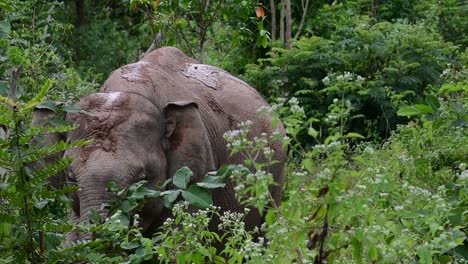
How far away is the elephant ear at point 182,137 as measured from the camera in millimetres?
7691

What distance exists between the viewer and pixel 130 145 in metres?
7.32

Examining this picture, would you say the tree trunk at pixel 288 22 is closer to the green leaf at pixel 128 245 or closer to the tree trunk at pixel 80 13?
the tree trunk at pixel 80 13

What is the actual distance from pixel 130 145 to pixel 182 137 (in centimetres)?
49

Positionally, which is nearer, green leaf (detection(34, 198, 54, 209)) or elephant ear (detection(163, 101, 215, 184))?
green leaf (detection(34, 198, 54, 209))

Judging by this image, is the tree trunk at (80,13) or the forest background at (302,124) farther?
the tree trunk at (80,13)

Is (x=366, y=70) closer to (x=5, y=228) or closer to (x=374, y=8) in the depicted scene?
(x=374, y=8)

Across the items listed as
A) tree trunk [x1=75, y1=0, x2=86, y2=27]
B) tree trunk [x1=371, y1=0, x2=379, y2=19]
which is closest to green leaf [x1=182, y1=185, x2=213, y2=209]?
tree trunk [x1=371, y1=0, x2=379, y2=19]

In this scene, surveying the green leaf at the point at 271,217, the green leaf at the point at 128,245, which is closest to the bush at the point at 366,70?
the green leaf at the point at 128,245

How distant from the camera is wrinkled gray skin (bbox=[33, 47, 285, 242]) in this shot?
280 inches

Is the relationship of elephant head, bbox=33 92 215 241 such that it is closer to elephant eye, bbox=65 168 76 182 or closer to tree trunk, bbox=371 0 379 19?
elephant eye, bbox=65 168 76 182

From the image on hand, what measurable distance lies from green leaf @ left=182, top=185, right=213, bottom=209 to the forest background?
0.06 metres

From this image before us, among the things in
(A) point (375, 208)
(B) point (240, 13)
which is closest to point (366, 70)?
(B) point (240, 13)

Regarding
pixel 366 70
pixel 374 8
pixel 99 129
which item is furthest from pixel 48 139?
pixel 374 8

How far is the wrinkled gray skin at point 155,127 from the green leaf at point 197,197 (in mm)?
1868
